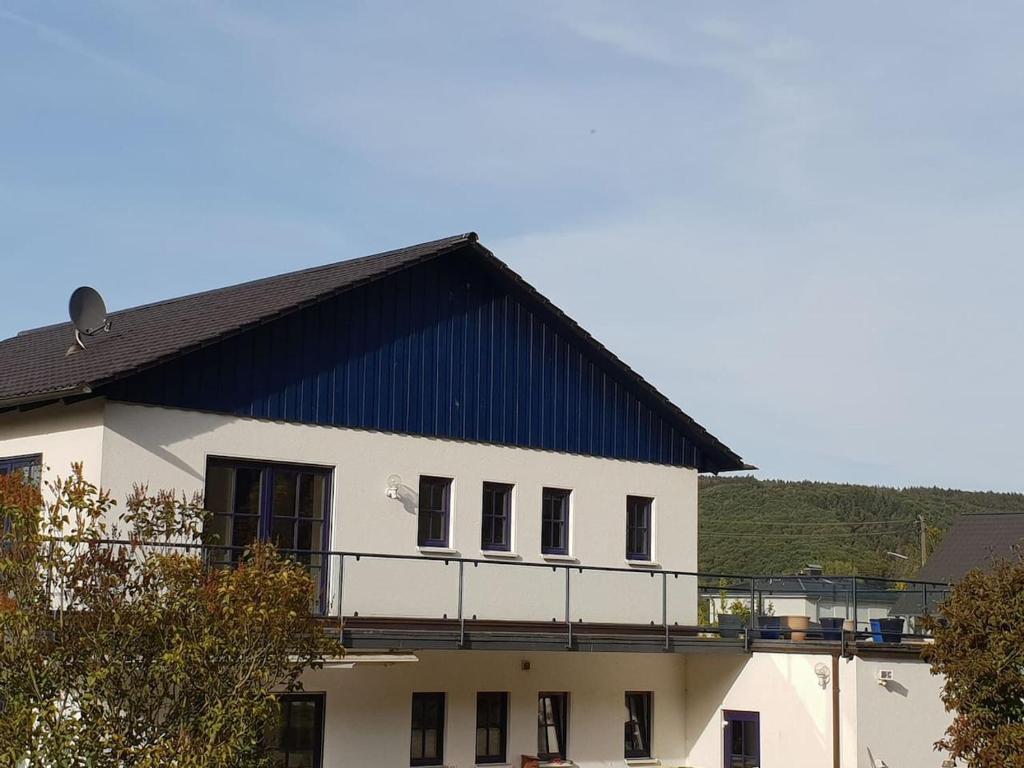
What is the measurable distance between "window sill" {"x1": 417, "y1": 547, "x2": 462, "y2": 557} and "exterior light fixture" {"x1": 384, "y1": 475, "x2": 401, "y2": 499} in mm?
902

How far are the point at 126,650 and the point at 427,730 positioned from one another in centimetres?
1152

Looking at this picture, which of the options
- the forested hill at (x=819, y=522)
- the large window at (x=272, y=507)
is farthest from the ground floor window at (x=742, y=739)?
the forested hill at (x=819, y=522)

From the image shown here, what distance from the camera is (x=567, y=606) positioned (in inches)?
889

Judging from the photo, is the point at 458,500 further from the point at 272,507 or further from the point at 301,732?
the point at 301,732

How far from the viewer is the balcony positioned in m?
20.1

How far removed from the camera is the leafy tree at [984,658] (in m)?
18.7

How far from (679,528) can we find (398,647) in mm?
7778

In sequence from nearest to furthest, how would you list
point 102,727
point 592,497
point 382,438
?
point 102,727
point 382,438
point 592,497

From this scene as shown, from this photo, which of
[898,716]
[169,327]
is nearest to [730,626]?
[898,716]

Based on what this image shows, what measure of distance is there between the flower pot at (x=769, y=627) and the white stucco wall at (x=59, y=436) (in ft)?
37.1

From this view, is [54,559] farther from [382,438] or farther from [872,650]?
[872,650]

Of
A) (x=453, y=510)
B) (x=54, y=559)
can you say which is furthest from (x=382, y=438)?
(x=54, y=559)

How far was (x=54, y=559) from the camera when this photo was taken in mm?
11055

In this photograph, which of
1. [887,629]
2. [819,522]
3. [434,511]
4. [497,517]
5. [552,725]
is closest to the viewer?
[434,511]
